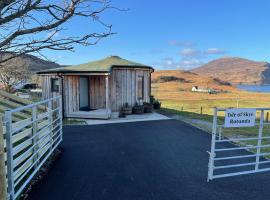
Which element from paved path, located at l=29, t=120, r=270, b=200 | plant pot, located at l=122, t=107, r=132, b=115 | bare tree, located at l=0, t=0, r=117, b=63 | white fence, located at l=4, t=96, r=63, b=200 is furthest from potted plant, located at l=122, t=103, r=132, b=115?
bare tree, located at l=0, t=0, r=117, b=63

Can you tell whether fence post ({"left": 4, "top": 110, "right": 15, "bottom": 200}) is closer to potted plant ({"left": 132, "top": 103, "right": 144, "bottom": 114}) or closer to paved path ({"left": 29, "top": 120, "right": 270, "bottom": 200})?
paved path ({"left": 29, "top": 120, "right": 270, "bottom": 200})

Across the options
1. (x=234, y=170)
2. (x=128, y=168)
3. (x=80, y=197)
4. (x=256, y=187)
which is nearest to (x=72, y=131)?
(x=128, y=168)

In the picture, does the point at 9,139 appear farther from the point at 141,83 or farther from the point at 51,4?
the point at 141,83

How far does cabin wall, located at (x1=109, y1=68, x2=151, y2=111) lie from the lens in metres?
12.6

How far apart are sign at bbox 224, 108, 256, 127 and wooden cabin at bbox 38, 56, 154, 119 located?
8065 millimetres

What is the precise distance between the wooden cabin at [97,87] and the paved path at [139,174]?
4.70 meters

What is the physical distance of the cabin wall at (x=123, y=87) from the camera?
12.6 m

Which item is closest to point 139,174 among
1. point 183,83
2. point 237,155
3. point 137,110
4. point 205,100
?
point 237,155

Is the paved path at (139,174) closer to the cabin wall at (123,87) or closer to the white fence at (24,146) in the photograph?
the white fence at (24,146)

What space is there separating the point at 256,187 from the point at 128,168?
2.55m

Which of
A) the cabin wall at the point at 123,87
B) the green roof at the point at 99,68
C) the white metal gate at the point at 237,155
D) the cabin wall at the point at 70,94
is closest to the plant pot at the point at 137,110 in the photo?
the cabin wall at the point at 123,87

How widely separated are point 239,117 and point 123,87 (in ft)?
29.8

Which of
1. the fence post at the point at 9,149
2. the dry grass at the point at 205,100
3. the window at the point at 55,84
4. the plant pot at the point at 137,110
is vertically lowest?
the dry grass at the point at 205,100

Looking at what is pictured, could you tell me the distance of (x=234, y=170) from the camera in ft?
15.8
